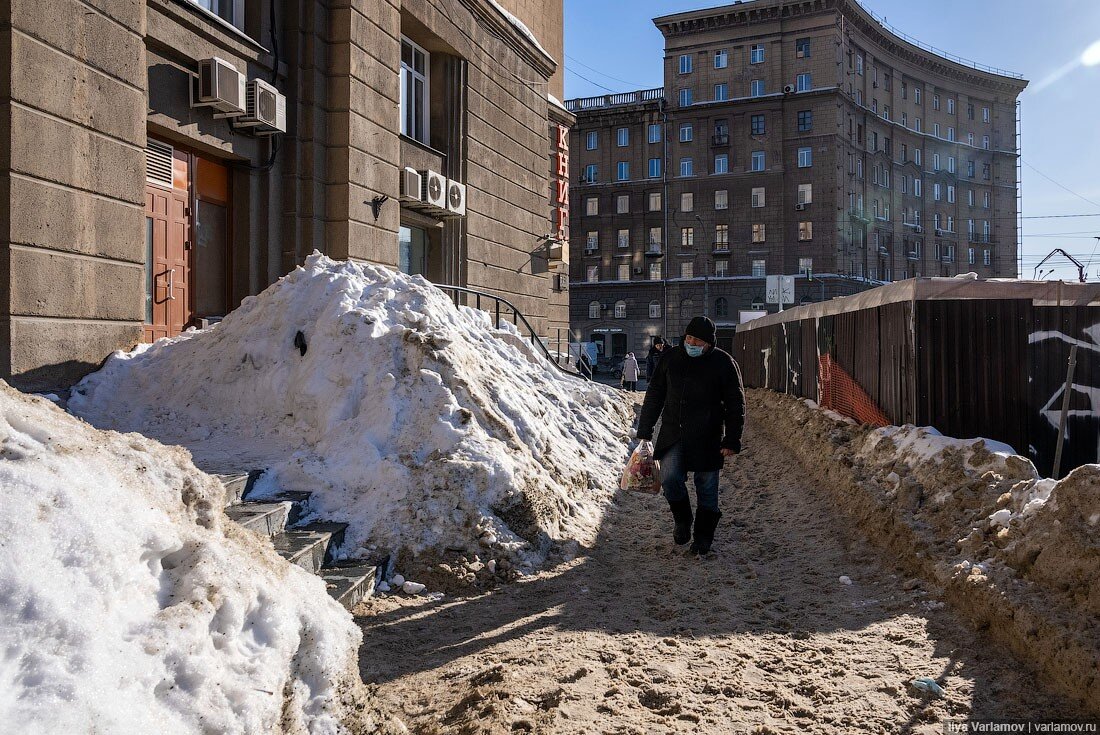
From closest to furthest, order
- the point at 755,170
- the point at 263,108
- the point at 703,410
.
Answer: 1. the point at 703,410
2. the point at 263,108
3. the point at 755,170

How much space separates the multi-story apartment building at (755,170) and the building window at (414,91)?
3694 centimetres

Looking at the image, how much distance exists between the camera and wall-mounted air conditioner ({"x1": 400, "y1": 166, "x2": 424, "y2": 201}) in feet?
45.1

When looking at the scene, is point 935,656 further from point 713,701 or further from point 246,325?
point 246,325

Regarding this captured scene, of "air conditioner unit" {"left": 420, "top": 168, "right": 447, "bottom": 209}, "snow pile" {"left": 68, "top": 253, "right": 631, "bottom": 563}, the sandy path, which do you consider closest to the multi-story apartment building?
"air conditioner unit" {"left": 420, "top": 168, "right": 447, "bottom": 209}

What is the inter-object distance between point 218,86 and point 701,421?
24.4ft

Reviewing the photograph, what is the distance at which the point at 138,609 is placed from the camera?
91.5 inches

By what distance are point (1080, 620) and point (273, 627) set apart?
3.56 metres

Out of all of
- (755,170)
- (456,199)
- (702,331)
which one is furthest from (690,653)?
(755,170)

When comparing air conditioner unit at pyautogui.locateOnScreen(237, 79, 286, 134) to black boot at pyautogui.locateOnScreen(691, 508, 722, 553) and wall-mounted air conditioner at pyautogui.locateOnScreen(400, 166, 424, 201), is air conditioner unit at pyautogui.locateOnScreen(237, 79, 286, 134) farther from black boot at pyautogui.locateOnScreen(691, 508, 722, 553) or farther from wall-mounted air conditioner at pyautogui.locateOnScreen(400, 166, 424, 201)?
black boot at pyautogui.locateOnScreen(691, 508, 722, 553)

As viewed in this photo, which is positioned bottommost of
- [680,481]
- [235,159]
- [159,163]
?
[680,481]

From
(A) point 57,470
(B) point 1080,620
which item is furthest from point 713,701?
(A) point 57,470

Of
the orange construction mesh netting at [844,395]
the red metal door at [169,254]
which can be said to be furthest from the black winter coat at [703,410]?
the red metal door at [169,254]

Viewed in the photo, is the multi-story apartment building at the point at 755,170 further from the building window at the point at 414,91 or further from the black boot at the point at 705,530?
the black boot at the point at 705,530

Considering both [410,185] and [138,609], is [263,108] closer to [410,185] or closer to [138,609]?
[410,185]
